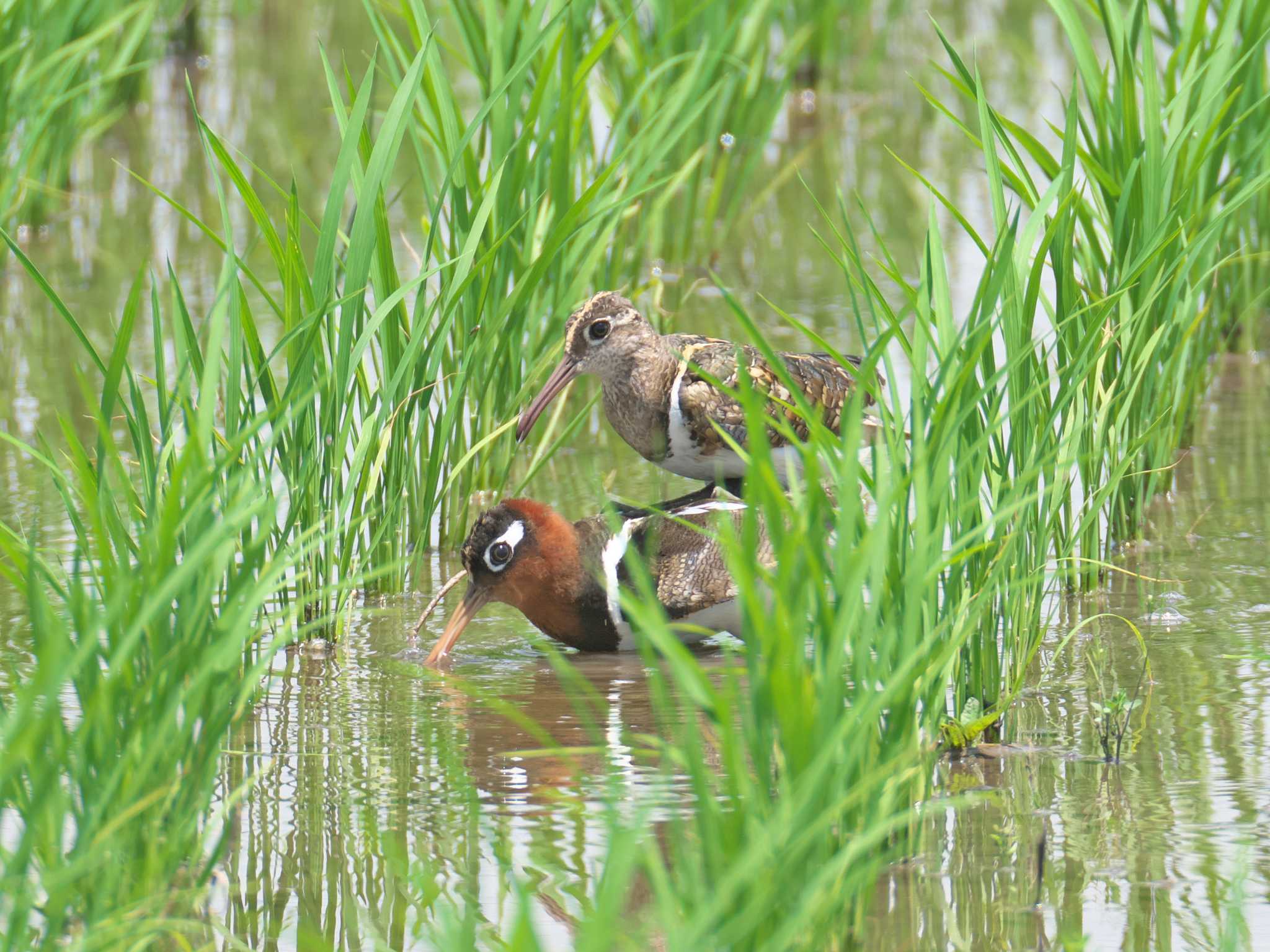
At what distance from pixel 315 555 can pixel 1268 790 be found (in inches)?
85.7

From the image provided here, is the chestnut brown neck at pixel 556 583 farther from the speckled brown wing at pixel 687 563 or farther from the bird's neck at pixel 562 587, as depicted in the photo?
the speckled brown wing at pixel 687 563

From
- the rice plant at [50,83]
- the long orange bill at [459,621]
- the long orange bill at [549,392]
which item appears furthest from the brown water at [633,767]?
the rice plant at [50,83]

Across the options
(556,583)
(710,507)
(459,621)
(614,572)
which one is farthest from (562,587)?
(710,507)

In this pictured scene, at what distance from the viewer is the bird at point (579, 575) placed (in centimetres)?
450

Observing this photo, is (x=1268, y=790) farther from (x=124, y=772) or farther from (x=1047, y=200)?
(x=124, y=772)

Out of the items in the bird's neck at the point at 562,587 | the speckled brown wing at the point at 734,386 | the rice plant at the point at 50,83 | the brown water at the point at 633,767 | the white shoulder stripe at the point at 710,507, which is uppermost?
the rice plant at the point at 50,83

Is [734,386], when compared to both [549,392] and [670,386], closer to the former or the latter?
[670,386]

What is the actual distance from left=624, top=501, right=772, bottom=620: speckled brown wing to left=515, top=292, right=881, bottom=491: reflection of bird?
0.46m

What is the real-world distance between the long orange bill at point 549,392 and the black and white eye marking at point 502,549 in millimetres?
680

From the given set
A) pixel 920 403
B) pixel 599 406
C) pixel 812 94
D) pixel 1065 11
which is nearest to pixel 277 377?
pixel 599 406

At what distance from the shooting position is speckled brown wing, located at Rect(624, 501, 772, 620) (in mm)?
4504

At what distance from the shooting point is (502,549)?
14.7ft

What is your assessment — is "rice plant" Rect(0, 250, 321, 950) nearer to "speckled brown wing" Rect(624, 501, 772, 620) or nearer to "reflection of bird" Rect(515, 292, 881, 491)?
"speckled brown wing" Rect(624, 501, 772, 620)

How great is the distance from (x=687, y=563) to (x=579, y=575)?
26cm
